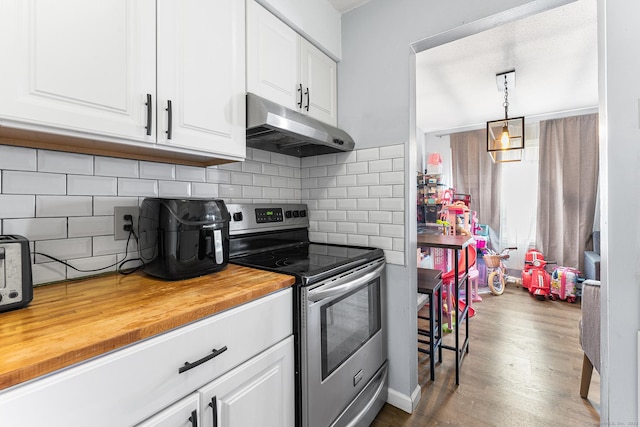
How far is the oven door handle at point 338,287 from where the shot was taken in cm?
120

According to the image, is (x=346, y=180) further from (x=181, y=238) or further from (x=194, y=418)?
(x=194, y=418)

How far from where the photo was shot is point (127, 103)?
3.26 feet

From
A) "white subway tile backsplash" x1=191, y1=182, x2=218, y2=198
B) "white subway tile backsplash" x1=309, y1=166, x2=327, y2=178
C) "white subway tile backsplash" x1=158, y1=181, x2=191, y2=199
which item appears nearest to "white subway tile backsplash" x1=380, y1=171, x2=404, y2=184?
"white subway tile backsplash" x1=309, y1=166, x2=327, y2=178

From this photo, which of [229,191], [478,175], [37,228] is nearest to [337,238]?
[229,191]

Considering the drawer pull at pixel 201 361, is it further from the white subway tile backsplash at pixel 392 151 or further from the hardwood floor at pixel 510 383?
the white subway tile backsplash at pixel 392 151

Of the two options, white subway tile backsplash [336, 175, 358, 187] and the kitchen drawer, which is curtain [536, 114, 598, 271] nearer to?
white subway tile backsplash [336, 175, 358, 187]

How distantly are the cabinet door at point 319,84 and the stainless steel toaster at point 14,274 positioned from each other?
1.36m

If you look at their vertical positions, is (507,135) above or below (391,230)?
above

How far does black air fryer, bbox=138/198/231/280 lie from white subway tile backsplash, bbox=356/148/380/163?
101 centimetres

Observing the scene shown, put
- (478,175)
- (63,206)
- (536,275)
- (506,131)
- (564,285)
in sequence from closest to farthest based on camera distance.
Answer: (63,206) < (506,131) < (564,285) < (536,275) < (478,175)

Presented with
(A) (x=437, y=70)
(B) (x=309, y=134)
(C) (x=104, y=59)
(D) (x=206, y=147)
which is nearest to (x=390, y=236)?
(B) (x=309, y=134)

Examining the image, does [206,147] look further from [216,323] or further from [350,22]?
[350,22]

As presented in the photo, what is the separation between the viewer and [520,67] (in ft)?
9.16

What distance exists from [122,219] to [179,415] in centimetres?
87
